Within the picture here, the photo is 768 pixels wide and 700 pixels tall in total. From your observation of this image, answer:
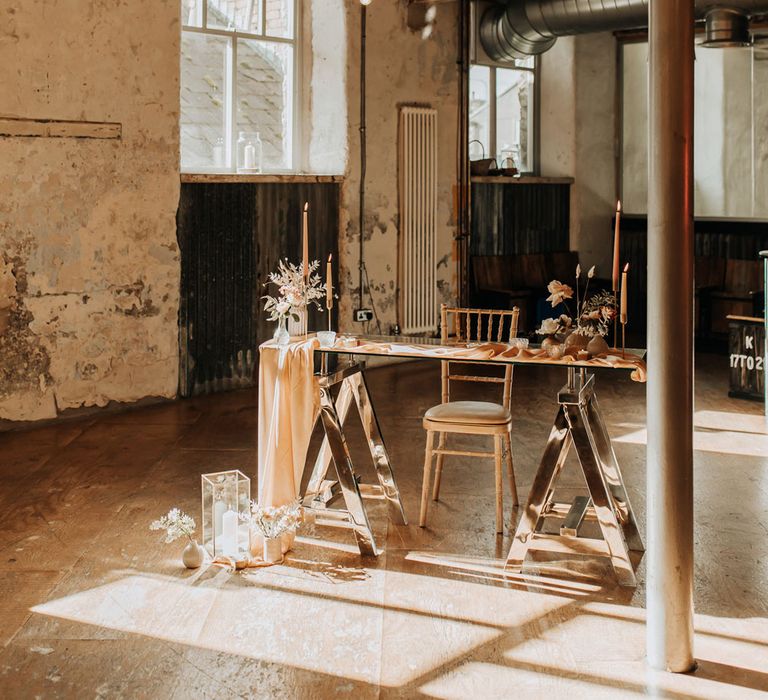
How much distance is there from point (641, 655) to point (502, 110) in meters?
8.06

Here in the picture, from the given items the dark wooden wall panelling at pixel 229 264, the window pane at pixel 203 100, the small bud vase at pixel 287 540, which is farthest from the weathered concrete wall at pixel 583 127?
the small bud vase at pixel 287 540

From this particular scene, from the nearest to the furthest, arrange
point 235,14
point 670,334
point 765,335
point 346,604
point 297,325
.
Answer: point 670,334
point 346,604
point 297,325
point 765,335
point 235,14

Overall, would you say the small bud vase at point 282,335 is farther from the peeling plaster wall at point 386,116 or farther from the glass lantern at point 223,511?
the peeling plaster wall at point 386,116

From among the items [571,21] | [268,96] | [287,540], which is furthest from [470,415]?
[571,21]

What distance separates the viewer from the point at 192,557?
431cm

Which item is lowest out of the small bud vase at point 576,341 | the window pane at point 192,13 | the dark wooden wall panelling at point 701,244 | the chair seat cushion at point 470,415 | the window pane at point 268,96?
the chair seat cushion at point 470,415

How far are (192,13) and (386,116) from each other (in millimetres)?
1836

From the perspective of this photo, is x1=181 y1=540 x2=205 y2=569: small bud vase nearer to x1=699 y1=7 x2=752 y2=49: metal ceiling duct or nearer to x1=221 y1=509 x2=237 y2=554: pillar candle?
x1=221 y1=509 x2=237 y2=554: pillar candle

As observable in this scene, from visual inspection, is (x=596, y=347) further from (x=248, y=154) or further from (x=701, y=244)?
(x=701, y=244)

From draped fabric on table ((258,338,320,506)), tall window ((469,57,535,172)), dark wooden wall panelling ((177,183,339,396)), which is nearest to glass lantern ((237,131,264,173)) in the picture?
dark wooden wall panelling ((177,183,339,396))

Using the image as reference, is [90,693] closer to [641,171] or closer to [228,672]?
[228,672]

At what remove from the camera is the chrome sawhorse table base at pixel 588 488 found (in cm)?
416

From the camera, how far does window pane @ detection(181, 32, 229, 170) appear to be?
8031mm

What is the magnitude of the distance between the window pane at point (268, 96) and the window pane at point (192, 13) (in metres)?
0.40
